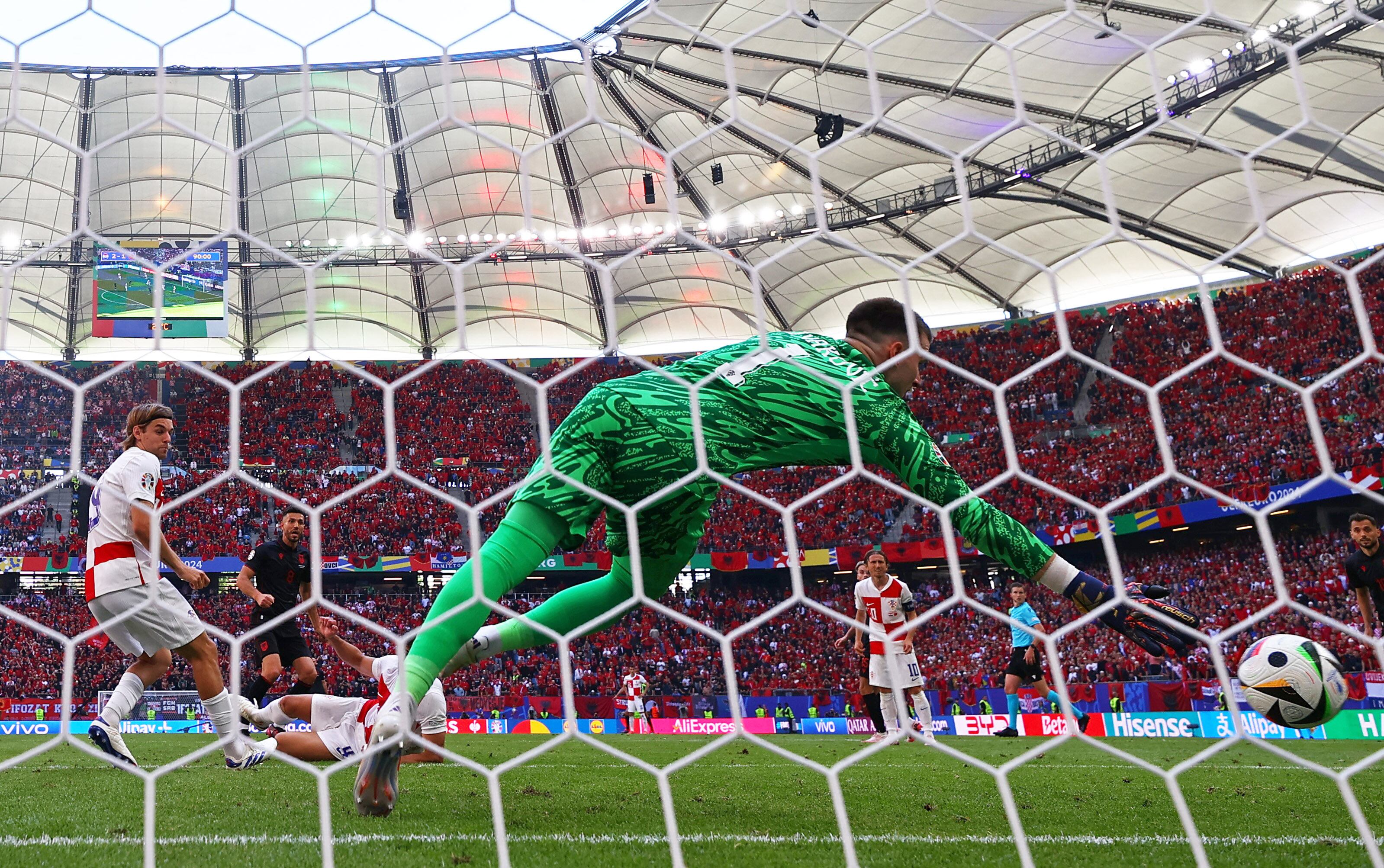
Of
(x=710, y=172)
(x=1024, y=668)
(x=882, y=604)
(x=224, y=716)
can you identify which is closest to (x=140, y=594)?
(x=224, y=716)

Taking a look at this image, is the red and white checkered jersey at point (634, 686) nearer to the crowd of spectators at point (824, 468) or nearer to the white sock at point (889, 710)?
the crowd of spectators at point (824, 468)

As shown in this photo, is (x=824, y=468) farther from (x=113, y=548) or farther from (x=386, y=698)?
(x=113, y=548)

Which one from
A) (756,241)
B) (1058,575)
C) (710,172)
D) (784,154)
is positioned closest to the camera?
(1058,575)

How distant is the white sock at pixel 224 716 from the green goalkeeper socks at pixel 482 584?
1608 mm

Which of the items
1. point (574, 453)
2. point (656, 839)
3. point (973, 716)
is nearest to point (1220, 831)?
point (656, 839)

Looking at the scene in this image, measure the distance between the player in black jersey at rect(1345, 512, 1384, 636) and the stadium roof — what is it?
8764mm

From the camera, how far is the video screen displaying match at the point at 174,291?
33.9 feet

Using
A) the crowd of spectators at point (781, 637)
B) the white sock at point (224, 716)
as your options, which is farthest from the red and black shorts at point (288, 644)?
the crowd of spectators at point (781, 637)

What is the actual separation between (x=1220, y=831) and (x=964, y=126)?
15809mm

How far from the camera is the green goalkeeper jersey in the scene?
241 centimetres

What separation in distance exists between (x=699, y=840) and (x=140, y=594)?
2231 millimetres

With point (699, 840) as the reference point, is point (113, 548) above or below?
above

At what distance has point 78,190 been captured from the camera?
16.2 meters

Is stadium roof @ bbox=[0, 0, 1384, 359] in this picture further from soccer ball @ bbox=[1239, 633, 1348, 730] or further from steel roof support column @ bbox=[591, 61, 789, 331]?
soccer ball @ bbox=[1239, 633, 1348, 730]
